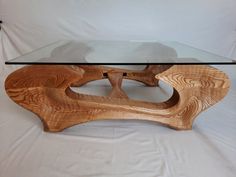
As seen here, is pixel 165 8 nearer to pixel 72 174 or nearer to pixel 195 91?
pixel 195 91

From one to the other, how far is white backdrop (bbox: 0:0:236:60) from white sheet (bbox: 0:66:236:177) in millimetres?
912

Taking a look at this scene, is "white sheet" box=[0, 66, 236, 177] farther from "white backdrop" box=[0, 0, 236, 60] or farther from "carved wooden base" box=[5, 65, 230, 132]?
"white backdrop" box=[0, 0, 236, 60]

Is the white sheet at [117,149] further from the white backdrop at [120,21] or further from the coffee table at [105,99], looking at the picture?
the white backdrop at [120,21]

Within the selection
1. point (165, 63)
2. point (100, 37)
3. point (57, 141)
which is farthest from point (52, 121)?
point (100, 37)

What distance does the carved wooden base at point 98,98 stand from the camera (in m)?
0.96

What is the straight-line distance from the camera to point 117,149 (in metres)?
0.91

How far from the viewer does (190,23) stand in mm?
1844

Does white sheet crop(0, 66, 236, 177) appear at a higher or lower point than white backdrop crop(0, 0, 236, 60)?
lower

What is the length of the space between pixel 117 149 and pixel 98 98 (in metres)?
0.27

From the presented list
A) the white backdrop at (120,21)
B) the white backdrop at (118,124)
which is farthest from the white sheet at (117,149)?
the white backdrop at (120,21)

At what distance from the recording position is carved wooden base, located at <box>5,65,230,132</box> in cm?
96

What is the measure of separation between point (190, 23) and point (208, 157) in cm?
130

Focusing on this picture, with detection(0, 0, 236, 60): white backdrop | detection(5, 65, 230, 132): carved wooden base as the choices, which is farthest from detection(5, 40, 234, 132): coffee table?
detection(0, 0, 236, 60): white backdrop

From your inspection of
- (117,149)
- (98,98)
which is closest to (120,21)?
(98,98)
